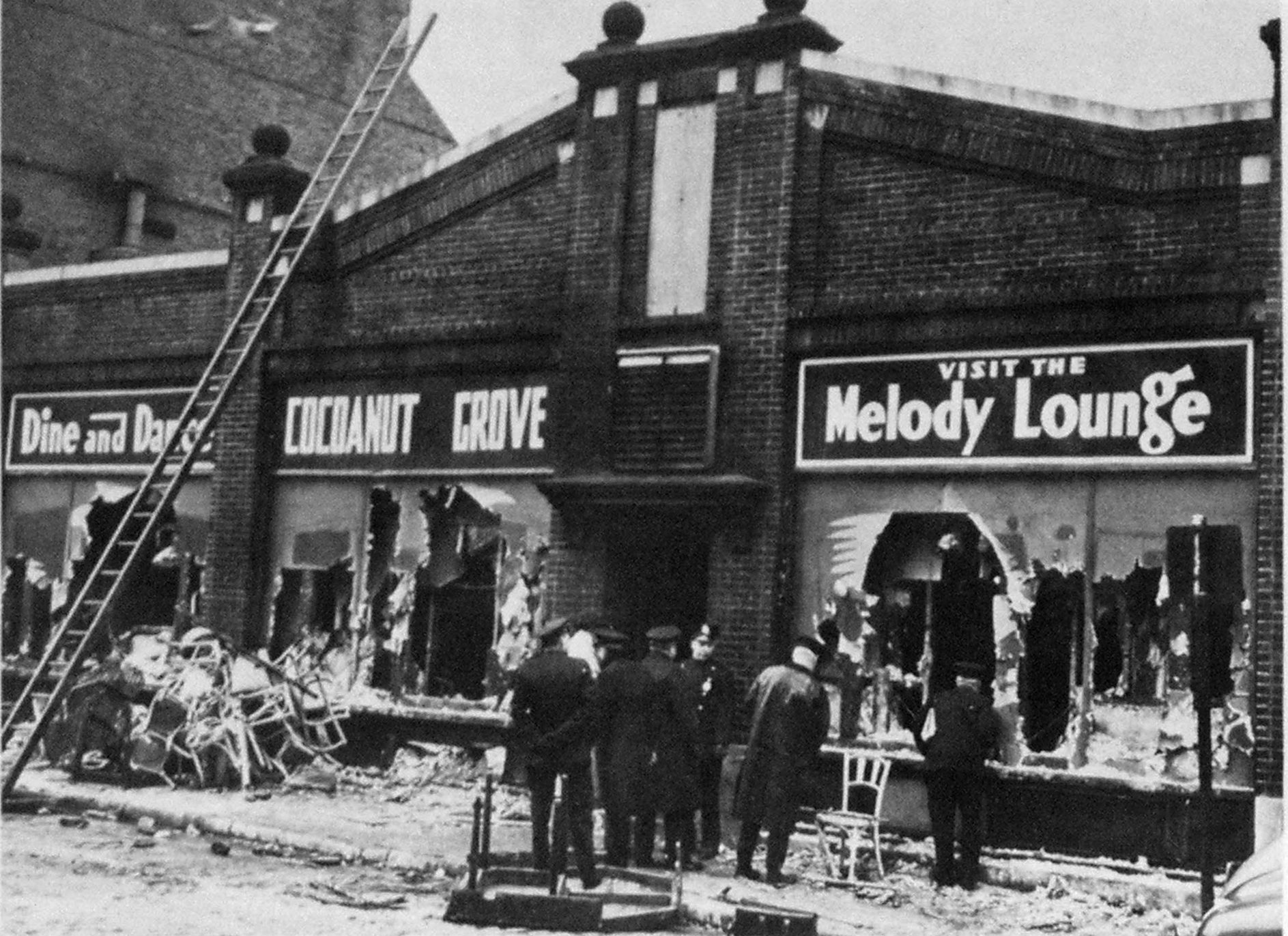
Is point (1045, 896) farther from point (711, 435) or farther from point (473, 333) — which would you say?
point (473, 333)

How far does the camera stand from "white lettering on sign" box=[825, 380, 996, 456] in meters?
13.0

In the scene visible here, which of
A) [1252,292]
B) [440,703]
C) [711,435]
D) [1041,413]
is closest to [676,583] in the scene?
[711,435]

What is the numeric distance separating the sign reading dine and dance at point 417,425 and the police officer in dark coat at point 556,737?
5.02 meters

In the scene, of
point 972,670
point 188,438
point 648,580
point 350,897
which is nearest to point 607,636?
point 648,580

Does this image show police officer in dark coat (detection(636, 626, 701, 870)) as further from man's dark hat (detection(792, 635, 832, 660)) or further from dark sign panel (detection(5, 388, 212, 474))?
dark sign panel (detection(5, 388, 212, 474))

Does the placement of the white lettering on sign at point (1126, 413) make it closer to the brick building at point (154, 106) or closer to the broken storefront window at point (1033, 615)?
the broken storefront window at point (1033, 615)

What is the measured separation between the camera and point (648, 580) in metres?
15.1

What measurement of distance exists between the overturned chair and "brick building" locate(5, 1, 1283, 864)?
0.94ft

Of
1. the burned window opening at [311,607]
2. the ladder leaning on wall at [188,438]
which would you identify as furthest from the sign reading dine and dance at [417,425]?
the burned window opening at [311,607]

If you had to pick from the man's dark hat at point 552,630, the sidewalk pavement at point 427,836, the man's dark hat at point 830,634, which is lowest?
the sidewalk pavement at point 427,836

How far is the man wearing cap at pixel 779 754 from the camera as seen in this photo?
1157cm

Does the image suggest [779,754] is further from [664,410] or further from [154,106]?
[154,106]

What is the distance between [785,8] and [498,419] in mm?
4665

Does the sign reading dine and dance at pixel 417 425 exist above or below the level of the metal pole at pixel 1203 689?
above
